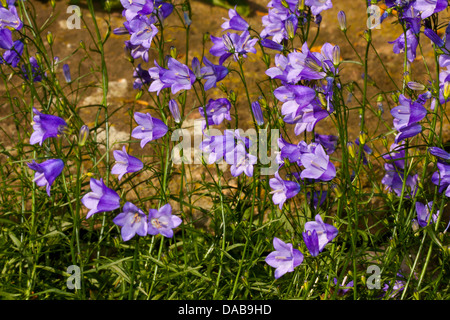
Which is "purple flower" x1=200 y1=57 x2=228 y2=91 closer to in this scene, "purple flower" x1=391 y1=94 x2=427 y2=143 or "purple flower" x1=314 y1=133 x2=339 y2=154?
"purple flower" x1=314 y1=133 x2=339 y2=154

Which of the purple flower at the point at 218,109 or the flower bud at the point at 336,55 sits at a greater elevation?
the flower bud at the point at 336,55

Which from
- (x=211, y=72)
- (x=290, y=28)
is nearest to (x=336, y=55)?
(x=290, y=28)

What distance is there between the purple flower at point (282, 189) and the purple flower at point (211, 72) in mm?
419

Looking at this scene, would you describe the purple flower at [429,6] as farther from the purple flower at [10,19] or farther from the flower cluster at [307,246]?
the purple flower at [10,19]

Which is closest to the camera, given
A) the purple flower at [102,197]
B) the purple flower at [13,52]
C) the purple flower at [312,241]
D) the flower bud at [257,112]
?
the purple flower at [102,197]

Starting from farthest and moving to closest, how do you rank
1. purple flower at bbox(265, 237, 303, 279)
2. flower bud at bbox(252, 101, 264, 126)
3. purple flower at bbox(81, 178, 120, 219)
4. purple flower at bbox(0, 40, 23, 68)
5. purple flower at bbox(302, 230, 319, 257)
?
purple flower at bbox(0, 40, 23, 68)
flower bud at bbox(252, 101, 264, 126)
purple flower at bbox(265, 237, 303, 279)
purple flower at bbox(302, 230, 319, 257)
purple flower at bbox(81, 178, 120, 219)

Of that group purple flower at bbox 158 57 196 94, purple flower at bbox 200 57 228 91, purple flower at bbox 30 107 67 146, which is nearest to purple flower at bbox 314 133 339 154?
purple flower at bbox 200 57 228 91

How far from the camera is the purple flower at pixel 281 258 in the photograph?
1846 mm

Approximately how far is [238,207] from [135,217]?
0.75 m

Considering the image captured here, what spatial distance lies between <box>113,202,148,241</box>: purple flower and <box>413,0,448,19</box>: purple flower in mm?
1164

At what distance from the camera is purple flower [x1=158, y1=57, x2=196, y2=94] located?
73.0 inches

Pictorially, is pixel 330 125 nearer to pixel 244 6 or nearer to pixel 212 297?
pixel 212 297
